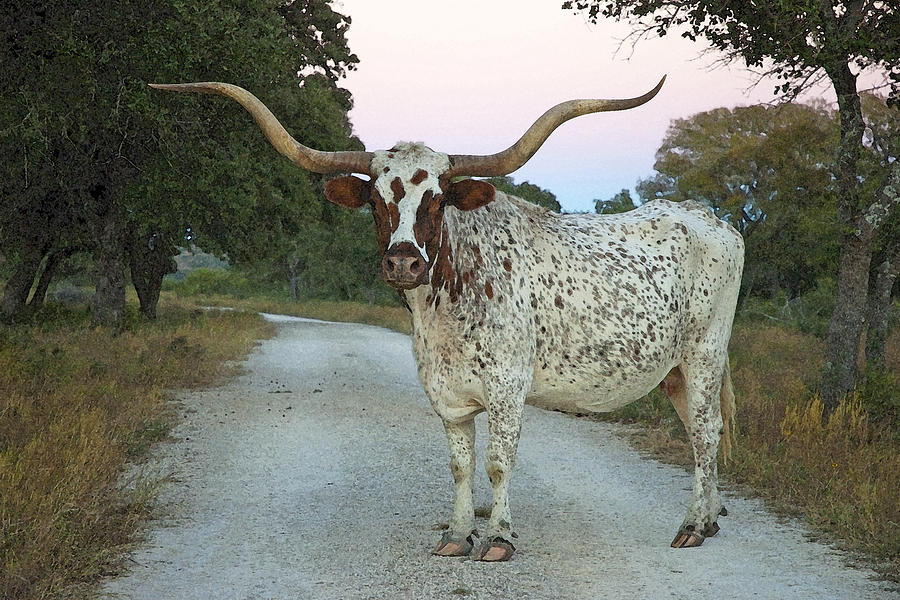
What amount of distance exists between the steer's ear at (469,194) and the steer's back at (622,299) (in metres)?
0.75

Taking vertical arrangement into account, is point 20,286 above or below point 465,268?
below

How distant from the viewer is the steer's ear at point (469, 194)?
5797 mm

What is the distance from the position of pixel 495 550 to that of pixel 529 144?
2.64 metres

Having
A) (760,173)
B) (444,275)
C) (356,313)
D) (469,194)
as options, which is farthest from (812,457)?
(356,313)

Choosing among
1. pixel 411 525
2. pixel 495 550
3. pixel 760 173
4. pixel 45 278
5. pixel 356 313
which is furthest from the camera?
pixel 356 313

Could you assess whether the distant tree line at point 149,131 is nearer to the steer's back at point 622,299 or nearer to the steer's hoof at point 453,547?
the steer's back at point 622,299

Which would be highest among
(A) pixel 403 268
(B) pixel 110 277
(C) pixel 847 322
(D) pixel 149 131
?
(D) pixel 149 131

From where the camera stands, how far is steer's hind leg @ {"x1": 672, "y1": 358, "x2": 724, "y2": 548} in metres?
6.54

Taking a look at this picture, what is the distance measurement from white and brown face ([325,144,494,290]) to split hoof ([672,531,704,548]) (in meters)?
2.59

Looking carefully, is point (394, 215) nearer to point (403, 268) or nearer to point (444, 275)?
point (403, 268)

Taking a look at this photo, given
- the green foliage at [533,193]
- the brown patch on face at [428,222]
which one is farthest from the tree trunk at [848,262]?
the green foliage at [533,193]

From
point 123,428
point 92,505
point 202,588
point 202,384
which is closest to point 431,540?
point 202,588

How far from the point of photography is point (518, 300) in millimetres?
6113

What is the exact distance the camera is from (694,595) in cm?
512
